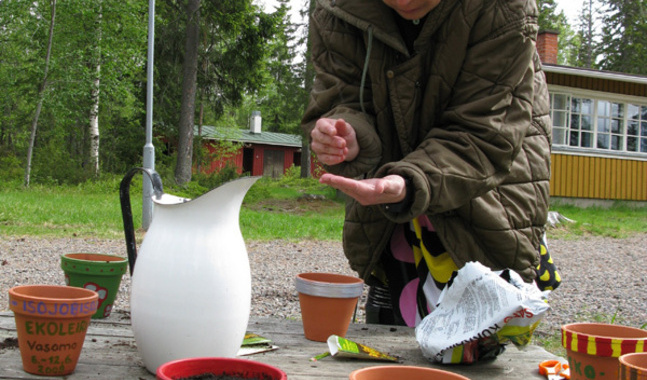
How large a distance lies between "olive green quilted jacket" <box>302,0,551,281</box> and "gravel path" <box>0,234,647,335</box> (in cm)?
195

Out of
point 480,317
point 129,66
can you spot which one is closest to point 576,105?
point 129,66

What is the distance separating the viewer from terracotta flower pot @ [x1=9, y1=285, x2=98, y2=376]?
973 millimetres

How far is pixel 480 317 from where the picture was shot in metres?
1.13

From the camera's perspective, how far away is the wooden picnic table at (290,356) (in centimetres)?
104

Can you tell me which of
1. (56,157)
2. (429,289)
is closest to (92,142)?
(56,157)

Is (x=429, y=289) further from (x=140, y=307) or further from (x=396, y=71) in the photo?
(x=140, y=307)

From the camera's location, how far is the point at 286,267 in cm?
547

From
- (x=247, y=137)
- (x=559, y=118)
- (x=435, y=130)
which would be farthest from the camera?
(x=247, y=137)

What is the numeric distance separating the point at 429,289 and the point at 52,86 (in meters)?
16.6

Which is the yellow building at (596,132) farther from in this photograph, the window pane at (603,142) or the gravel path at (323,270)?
the gravel path at (323,270)

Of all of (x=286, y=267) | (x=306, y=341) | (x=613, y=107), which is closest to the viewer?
(x=306, y=341)

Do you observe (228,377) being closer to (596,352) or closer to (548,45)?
(596,352)

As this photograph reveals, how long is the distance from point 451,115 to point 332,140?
12.9 inches

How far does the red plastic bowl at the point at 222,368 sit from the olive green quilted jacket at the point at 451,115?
556 millimetres
